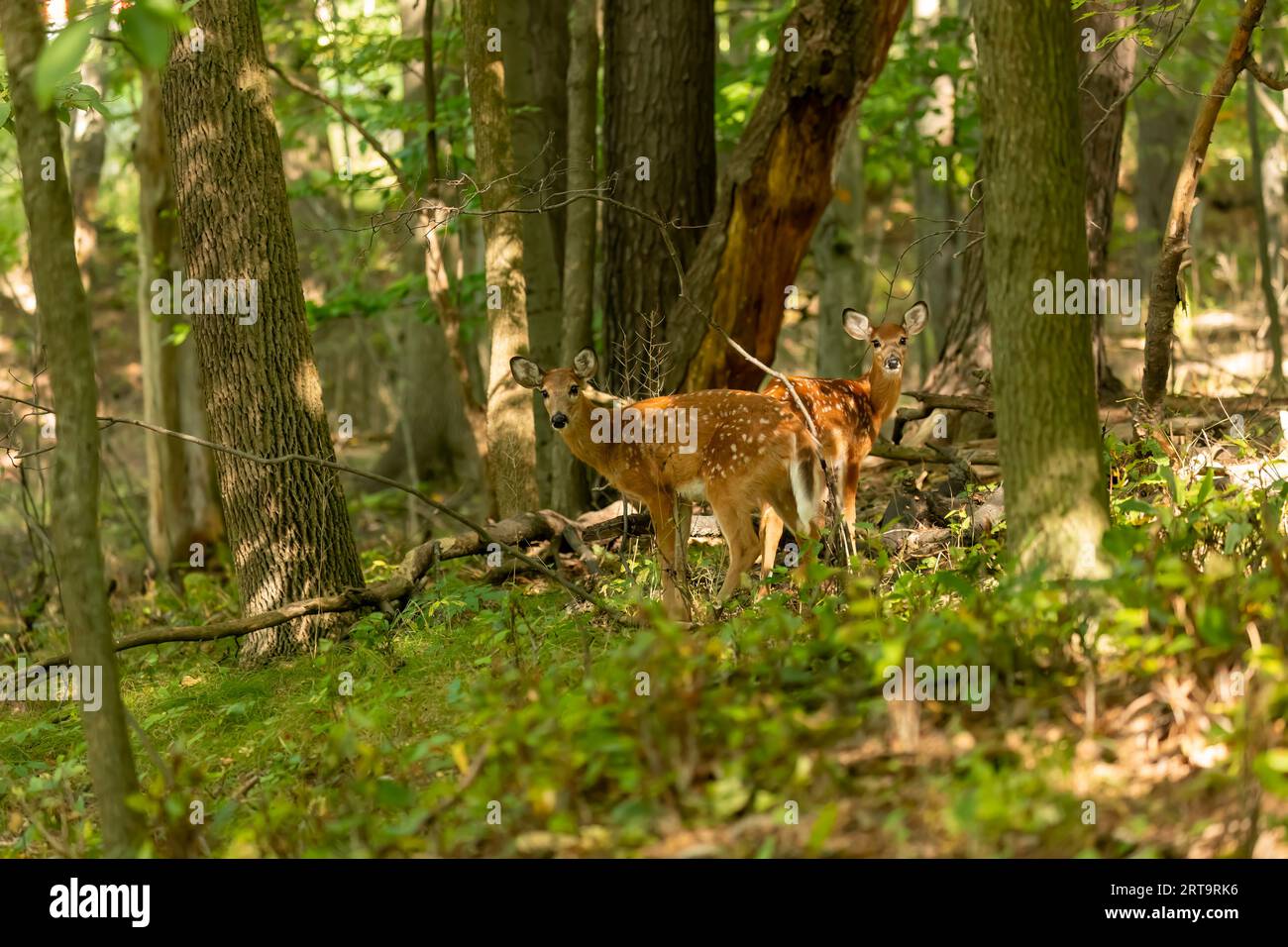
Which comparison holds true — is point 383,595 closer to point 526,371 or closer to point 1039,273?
point 526,371

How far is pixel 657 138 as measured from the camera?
408 inches

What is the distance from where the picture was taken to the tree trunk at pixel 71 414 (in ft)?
14.9

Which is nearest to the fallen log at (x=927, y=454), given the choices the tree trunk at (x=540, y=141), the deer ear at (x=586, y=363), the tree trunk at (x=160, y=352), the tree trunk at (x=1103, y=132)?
the tree trunk at (x=1103, y=132)

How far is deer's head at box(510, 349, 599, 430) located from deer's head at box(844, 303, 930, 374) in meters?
1.96

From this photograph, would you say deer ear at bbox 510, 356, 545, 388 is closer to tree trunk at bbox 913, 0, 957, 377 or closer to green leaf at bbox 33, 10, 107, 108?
green leaf at bbox 33, 10, 107, 108

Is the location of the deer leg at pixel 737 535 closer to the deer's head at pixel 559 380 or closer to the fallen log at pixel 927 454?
the deer's head at pixel 559 380

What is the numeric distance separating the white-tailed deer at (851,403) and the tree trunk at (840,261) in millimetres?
5631

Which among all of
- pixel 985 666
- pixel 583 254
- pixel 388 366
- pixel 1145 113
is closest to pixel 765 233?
pixel 583 254

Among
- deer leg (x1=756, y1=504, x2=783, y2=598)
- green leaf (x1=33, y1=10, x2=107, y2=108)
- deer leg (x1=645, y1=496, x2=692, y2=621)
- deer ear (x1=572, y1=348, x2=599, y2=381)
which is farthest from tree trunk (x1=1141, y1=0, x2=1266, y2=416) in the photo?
green leaf (x1=33, y1=10, x2=107, y2=108)

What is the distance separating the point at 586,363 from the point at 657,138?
2.59 meters

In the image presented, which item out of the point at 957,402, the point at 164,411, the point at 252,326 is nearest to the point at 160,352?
the point at 164,411

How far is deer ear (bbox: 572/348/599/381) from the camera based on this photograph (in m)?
8.59

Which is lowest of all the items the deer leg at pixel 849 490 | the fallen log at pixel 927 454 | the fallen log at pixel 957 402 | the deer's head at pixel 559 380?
the deer leg at pixel 849 490
